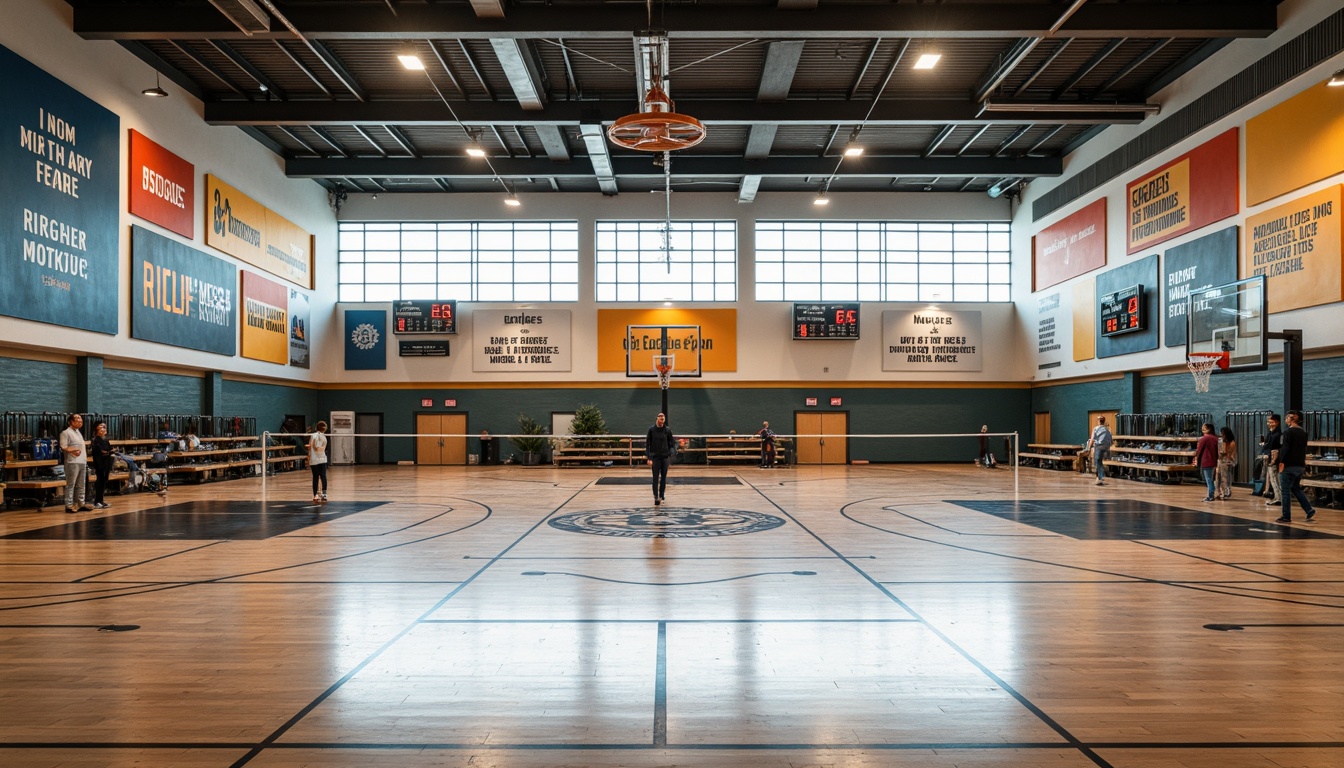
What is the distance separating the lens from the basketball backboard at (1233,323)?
15352 millimetres

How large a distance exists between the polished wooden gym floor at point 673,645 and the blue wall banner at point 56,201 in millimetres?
5772

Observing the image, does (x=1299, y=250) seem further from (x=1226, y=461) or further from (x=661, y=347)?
(x=661, y=347)

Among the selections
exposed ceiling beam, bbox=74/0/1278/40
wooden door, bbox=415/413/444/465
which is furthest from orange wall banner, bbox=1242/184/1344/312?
wooden door, bbox=415/413/444/465

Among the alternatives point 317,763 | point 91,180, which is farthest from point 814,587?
point 91,180

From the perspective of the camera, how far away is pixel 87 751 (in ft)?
12.3

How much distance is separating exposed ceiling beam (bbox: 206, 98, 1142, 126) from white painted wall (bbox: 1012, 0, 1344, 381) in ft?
5.70

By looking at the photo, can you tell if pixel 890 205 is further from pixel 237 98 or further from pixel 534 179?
pixel 237 98

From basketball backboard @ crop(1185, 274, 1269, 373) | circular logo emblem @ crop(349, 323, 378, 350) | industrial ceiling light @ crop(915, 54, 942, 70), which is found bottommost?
basketball backboard @ crop(1185, 274, 1269, 373)

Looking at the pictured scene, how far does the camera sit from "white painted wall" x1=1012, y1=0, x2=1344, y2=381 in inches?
605

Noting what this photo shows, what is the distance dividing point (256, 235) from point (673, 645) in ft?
76.5

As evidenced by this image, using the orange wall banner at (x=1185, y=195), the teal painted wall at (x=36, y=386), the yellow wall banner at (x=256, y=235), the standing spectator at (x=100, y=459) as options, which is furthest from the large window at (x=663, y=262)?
the standing spectator at (x=100, y=459)

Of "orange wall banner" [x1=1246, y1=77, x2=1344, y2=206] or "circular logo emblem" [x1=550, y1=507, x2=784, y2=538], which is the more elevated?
"orange wall banner" [x1=1246, y1=77, x2=1344, y2=206]

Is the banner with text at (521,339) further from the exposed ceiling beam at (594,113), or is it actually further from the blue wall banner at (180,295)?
the exposed ceiling beam at (594,113)

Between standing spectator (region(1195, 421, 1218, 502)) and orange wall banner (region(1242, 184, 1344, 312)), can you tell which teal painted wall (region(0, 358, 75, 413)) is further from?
orange wall banner (region(1242, 184, 1344, 312))
